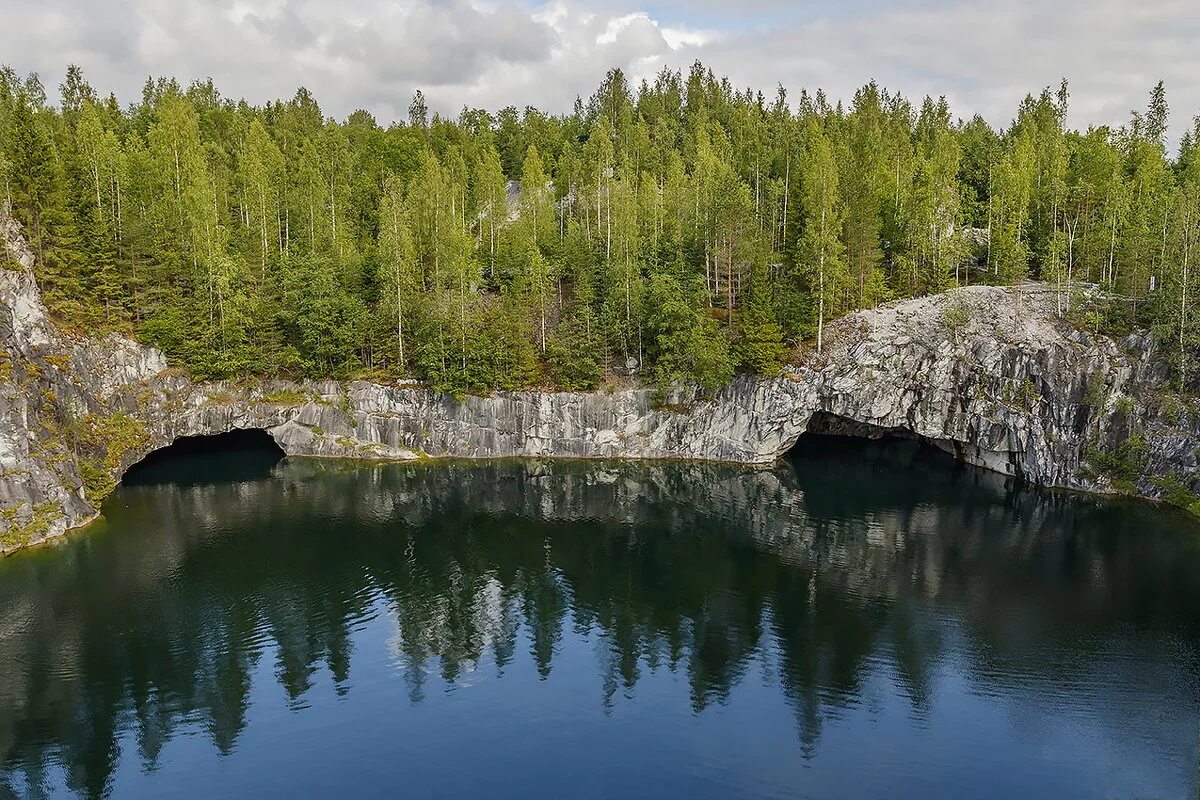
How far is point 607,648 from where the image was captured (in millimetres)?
36875

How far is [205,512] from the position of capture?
5594 centimetres

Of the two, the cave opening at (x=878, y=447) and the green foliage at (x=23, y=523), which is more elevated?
the cave opening at (x=878, y=447)

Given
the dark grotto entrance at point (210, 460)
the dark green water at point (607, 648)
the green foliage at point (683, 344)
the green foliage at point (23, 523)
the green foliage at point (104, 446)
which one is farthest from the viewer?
the green foliage at point (683, 344)

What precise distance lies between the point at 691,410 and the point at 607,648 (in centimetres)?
3547

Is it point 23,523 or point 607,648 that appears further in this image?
point 23,523

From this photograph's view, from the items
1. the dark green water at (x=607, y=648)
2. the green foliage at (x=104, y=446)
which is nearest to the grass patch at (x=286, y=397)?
the green foliage at (x=104, y=446)

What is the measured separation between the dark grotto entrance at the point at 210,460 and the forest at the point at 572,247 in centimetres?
792

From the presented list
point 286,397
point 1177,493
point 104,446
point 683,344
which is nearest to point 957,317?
point 1177,493

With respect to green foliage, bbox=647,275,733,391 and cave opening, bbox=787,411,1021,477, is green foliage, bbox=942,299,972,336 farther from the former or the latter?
green foliage, bbox=647,275,733,391

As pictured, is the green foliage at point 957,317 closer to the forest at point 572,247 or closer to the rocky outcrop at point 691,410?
the rocky outcrop at point 691,410

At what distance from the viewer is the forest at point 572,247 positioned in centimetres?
6581

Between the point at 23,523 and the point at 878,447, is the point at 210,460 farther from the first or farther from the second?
the point at 878,447

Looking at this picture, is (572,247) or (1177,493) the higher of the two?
(572,247)

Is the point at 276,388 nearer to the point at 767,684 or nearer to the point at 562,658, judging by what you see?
the point at 562,658
